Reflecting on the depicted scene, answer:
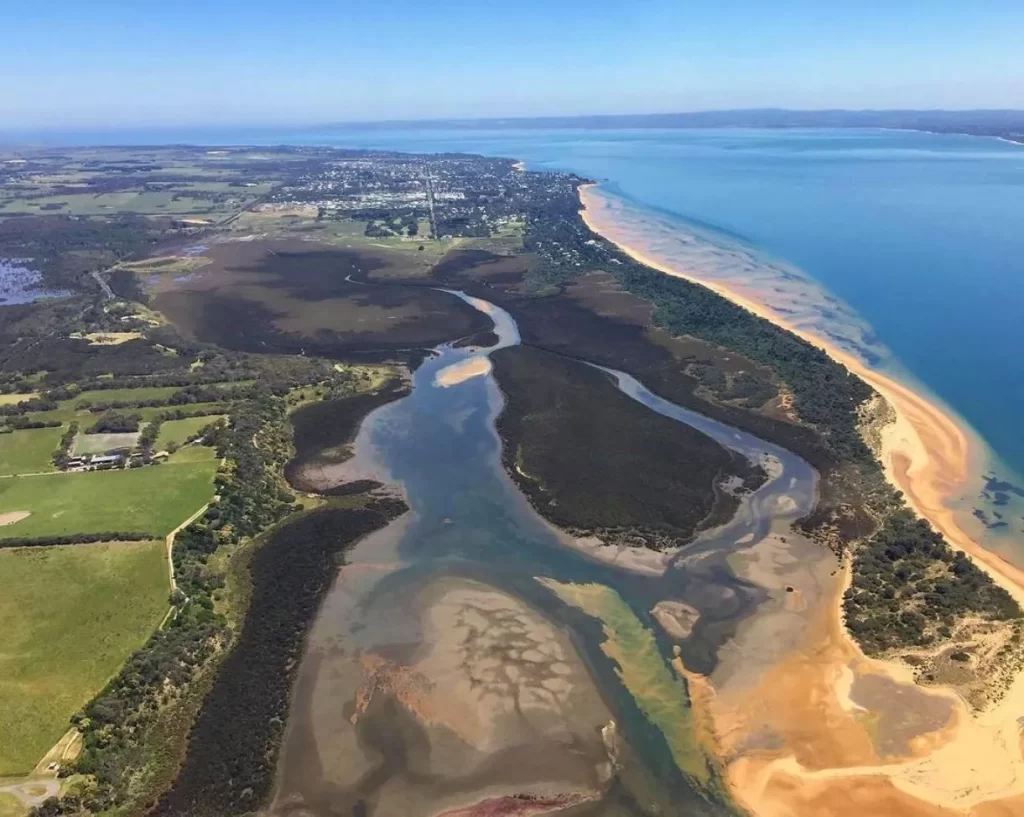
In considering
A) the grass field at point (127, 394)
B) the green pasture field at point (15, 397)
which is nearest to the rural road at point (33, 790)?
the grass field at point (127, 394)

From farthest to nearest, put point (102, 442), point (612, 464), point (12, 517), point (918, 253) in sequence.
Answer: point (918, 253) → point (102, 442) → point (612, 464) → point (12, 517)

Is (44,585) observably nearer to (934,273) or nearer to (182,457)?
(182,457)

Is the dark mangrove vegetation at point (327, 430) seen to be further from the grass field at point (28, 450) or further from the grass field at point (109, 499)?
the grass field at point (28, 450)

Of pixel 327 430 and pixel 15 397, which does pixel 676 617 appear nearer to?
pixel 327 430

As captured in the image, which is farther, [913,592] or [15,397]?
[15,397]

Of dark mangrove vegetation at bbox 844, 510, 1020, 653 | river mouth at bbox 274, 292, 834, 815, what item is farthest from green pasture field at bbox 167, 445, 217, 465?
dark mangrove vegetation at bbox 844, 510, 1020, 653

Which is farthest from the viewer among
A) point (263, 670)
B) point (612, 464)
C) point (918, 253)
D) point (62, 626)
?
point (918, 253)

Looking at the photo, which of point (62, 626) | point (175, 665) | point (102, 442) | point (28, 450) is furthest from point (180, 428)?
point (175, 665)
